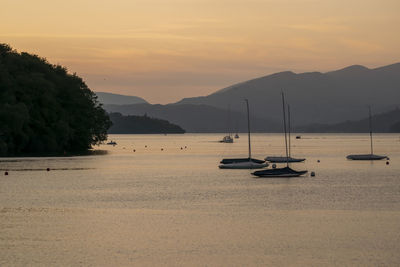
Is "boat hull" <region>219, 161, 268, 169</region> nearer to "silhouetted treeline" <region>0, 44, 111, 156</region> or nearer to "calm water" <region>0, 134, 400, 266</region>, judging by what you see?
"calm water" <region>0, 134, 400, 266</region>

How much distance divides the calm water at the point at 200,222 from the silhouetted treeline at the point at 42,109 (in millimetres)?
40941

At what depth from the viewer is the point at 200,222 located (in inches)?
2063

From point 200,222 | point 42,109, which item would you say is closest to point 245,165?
point 42,109

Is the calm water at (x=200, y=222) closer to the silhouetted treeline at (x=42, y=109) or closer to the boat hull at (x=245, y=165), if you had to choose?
the boat hull at (x=245, y=165)

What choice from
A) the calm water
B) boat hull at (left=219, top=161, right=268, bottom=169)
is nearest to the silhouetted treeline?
boat hull at (left=219, top=161, right=268, bottom=169)

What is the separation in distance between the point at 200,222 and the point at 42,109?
326ft

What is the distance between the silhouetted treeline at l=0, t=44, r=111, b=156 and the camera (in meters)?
136

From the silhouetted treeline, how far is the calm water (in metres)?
40.9

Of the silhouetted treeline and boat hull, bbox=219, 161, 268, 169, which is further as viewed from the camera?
the silhouetted treeline

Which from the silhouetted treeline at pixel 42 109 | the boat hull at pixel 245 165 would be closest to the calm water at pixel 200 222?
the boat hull at pixel 245 165

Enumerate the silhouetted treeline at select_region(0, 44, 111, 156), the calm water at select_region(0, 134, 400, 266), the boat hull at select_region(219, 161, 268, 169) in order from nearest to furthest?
the calm water at select_region(0, 134, 400, 266), the boat hull at select_region(219, 161, 268, 169), the silhouetted treeline at select_region(0, 44, 111, 156)

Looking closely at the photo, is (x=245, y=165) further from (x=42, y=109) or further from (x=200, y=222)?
(x=200, y=222)

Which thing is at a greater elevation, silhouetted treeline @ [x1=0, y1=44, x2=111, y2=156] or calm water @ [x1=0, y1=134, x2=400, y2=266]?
silhouetted treeline @ [x1=0, y1=44, x2=111, y2=156]

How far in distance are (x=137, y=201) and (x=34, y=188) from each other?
1810 cm
